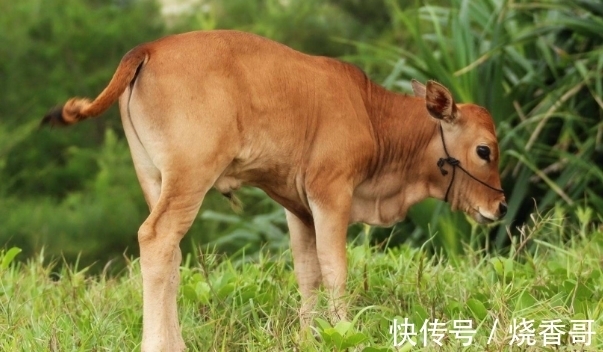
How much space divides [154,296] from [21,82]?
939 cm

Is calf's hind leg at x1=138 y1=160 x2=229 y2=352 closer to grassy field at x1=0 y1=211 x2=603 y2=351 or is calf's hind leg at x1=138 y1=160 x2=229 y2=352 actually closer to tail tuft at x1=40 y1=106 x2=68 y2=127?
grassy field at x1=0 y1=211 x2=603 y2=351

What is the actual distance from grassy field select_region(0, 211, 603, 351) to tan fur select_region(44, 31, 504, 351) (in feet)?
0.83

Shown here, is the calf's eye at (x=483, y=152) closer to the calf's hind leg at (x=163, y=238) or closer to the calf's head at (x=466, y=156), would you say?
the calf's head at (x=466, y=156)

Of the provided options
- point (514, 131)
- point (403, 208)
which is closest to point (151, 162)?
point (403, 208)

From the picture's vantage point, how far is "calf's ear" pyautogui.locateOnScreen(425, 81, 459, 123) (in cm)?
620

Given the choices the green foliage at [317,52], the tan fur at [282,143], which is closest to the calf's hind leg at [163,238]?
the tan fur at [282,143]

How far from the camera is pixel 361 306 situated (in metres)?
6.18

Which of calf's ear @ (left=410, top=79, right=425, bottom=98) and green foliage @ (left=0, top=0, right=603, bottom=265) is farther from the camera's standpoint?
green foliage @ (left=0, top=0, right=603, bottom=265)

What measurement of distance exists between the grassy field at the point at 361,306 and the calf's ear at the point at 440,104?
70 cm

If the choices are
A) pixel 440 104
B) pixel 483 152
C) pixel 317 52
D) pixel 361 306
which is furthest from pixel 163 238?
pixel 317 52

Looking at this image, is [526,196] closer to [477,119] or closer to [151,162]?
[477,119]

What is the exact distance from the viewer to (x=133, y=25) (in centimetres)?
1469

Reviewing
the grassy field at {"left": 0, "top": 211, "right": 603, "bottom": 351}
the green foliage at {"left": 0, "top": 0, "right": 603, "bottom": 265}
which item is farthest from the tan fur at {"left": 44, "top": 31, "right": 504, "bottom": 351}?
the green foliage at {"left": 0, "top": 0, "right": 603, "bottom": 265}

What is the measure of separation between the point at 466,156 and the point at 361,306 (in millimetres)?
948
